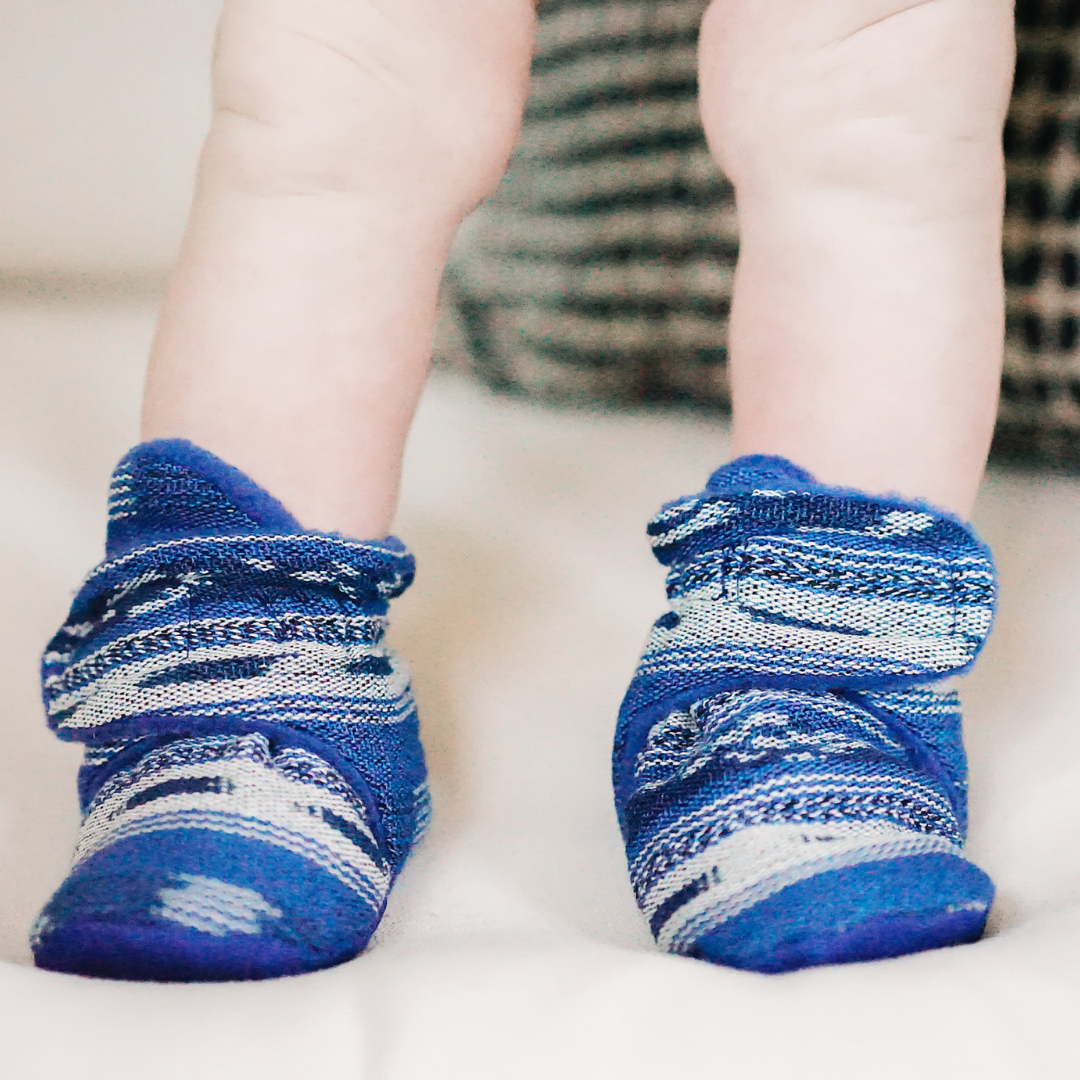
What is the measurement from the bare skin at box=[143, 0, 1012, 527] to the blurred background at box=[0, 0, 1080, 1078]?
0.35 feet

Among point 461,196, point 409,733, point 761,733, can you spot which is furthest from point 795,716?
point 461,196

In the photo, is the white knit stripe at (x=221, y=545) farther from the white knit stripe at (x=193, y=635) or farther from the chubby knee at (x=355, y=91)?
the chubby knee at (x=355, y=91)

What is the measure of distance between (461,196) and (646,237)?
20 centimetres

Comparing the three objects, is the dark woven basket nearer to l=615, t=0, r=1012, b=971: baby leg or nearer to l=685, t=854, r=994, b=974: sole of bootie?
l=615, t=0, r=1012, b=971: baby leg

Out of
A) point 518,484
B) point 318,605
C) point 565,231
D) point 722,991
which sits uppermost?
point 565,231

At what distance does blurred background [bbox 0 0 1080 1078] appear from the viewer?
0.26 meters

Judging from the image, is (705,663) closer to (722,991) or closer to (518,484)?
(722,991)

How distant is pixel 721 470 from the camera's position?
38 cm

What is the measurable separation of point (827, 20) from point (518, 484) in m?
0.28

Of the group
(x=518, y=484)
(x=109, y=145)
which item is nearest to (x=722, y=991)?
(x=518, y=484)

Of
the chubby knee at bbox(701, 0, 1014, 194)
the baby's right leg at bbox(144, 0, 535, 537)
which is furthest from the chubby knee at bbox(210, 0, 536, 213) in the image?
the chubby knee at bbox(701, 0, 1014, 194)

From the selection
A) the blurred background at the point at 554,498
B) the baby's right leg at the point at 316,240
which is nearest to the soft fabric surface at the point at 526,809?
the blurred background at the point at 554,498

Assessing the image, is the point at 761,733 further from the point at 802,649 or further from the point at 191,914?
the point at 191,914

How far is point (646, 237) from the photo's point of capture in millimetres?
598
